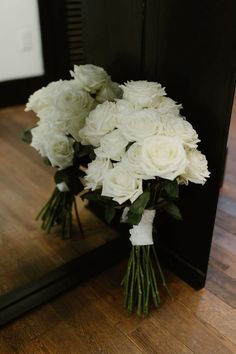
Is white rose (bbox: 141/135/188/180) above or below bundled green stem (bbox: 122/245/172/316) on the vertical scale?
above

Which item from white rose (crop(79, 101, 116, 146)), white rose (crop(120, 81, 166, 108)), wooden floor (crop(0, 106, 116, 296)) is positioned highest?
white rose (crop(120, 81, 166, 108))

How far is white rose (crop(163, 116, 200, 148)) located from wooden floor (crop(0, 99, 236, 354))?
628 mm

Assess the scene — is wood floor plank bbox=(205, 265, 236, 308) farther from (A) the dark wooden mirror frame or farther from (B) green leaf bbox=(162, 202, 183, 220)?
(B) green leaf bbox=(162, 202, 183, 220)

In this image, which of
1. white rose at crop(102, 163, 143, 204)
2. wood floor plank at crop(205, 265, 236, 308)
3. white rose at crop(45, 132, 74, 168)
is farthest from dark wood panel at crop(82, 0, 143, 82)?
wood floor plank at crop(205, 265, 236, 308)

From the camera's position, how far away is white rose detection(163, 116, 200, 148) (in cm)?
110

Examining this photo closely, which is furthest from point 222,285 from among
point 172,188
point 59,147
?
point 59,147

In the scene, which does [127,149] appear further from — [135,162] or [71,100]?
[71,100]

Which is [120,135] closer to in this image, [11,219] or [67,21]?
[11,219]

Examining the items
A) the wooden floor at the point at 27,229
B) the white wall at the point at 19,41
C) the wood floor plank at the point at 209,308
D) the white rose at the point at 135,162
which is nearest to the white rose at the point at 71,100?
the white rose at the point at 135,162

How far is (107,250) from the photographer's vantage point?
5.27 feet

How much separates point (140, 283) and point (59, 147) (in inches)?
21.5

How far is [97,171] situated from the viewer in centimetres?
116

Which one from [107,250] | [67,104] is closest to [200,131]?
[67,104]

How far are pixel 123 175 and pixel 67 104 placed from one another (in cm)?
37
